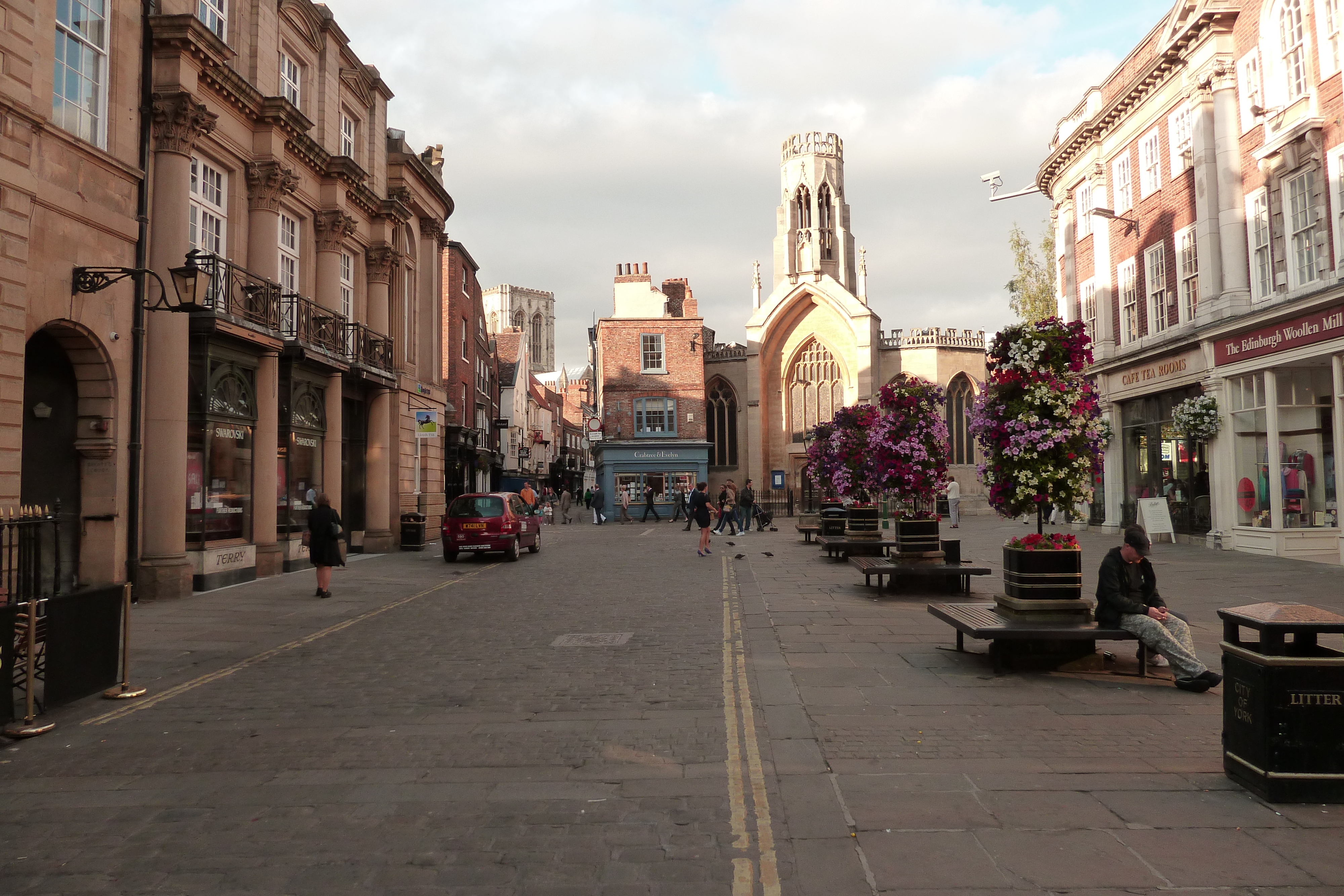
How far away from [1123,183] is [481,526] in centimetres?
2040

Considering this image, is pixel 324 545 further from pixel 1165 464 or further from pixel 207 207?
pixel 1165 464

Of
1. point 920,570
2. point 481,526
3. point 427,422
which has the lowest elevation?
point 920,570

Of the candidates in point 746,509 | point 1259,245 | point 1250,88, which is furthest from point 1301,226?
point 746,509

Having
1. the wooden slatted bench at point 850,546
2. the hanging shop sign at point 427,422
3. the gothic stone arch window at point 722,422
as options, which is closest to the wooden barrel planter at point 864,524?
the wooden slatted bench at point 850,546

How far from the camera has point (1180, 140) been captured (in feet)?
77.5

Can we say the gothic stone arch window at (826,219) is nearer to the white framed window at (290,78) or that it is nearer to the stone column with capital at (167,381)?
the white framed window at (290,78)

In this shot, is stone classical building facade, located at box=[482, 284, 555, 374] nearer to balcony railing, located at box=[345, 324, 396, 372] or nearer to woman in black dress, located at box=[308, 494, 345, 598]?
balcony railing, located at box=[345, 324, 396, 372]

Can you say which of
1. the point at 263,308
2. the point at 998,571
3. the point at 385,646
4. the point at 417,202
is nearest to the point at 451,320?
the point at 417,202

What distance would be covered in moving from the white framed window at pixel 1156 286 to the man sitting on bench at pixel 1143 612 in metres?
19.4

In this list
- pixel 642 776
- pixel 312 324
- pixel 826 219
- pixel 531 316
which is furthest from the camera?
pixel 531 316

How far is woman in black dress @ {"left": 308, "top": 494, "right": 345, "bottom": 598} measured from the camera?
14.8 m

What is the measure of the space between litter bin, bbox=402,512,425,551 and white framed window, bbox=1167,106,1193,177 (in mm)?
21072

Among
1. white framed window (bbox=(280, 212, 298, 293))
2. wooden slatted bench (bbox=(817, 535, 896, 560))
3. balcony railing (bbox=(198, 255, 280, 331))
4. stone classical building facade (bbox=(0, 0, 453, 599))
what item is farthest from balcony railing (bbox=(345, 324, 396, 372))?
wooden slatted bench (bbox=(817, 535, 896, 560))

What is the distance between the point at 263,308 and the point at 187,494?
13.0 ft
